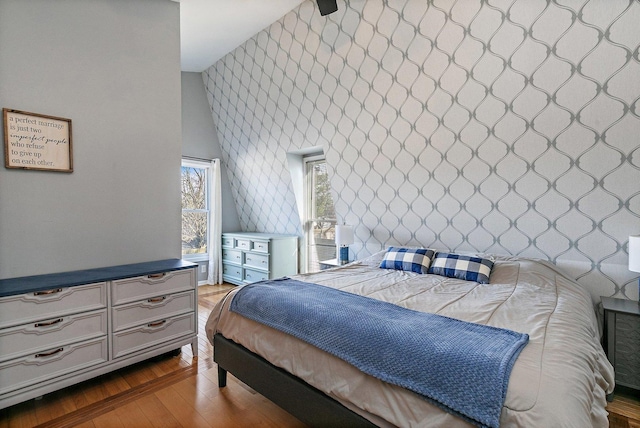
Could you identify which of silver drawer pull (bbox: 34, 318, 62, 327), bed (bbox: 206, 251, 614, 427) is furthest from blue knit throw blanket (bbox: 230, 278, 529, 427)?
silver drawer pull (bbox: 34, 318, 62, 327)

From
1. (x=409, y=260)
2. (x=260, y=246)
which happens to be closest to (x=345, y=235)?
(x=409, y=260)

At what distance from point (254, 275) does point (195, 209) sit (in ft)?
4.65

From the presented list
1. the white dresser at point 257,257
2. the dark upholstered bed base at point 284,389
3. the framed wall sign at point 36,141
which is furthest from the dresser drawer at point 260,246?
the framed wall sign at point 36,141

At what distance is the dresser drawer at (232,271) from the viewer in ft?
15.7

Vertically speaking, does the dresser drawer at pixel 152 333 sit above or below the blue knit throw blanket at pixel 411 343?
below

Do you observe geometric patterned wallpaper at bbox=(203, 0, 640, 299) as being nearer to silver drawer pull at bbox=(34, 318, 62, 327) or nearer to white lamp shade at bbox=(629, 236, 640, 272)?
white lamp shade at bbox=(629, 236, 640, 272)

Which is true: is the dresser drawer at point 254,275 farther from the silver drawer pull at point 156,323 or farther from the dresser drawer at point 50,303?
the dresser drawer at point 50,303

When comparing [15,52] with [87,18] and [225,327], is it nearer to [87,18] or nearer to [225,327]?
[87,18]

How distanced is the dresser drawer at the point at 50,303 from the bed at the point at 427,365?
764 millimetres

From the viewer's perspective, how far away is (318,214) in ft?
14.6

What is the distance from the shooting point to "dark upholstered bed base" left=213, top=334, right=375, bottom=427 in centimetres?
138

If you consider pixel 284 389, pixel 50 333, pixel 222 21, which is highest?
pixel 222 21

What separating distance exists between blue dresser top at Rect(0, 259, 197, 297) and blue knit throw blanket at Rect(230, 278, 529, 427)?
961 millimetres

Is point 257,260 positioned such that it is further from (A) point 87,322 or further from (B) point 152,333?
(A) point 87,322
